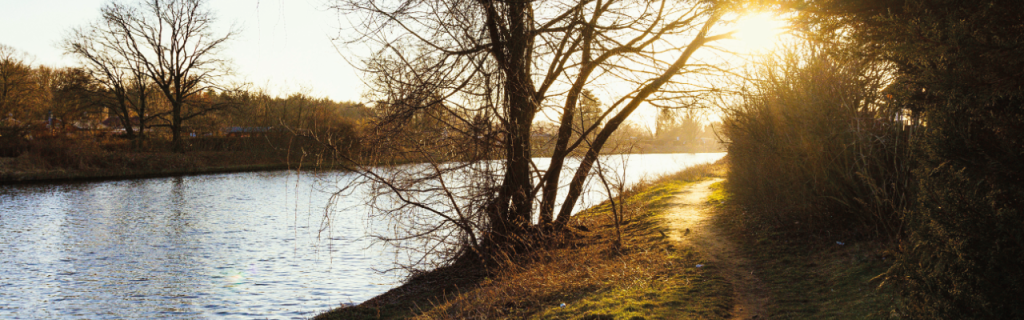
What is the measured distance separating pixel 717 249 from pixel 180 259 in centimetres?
1257

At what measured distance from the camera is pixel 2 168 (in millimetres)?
33469

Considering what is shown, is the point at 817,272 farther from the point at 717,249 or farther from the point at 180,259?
the point at 180,259

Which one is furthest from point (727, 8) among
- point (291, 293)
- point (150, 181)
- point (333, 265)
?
point (150, 181)

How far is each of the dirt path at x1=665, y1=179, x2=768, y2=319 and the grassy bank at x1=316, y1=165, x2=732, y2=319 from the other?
0.18 m

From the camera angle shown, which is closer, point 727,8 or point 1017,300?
point 1017,300

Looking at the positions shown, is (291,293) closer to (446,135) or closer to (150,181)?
(446,135)

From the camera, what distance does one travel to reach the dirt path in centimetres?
666

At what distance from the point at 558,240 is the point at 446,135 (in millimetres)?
2915

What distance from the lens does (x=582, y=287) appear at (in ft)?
26.3

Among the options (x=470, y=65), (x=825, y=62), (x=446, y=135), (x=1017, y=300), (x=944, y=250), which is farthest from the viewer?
(x=446, y=135)

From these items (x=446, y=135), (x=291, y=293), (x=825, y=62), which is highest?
(x=825, y=62)

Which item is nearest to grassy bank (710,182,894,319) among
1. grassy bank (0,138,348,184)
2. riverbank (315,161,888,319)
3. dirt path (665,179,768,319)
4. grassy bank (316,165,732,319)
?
riverbank (315,161,888,319)

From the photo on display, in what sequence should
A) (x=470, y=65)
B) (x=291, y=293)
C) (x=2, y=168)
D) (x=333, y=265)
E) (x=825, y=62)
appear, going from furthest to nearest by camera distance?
(x=2, y=168) → (x=333, y=265) → (x=291, y=293) → (x=470, y=65) → (x=825, y=62)

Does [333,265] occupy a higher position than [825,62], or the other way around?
[825,62]
